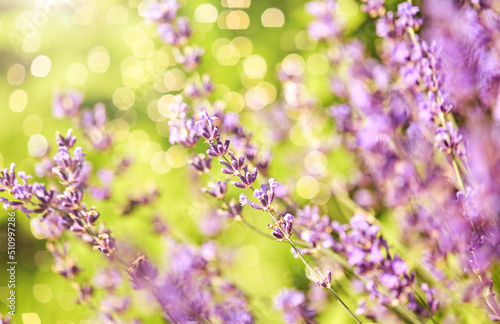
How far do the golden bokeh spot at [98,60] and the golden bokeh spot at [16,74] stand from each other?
227 millimetres

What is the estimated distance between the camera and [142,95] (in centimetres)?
130

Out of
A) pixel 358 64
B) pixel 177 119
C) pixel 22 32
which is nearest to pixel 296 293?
pixel 177 119

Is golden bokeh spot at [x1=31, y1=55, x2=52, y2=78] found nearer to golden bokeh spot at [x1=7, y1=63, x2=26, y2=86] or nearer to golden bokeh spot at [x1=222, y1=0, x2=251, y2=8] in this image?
golden bokeh spot at [x1=7, y1=63, x2=26, y2=86]

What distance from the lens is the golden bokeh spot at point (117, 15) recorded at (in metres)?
1.35

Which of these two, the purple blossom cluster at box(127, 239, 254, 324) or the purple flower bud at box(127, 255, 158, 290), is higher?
the purple flower bud at box(127, 255, 158, 290)

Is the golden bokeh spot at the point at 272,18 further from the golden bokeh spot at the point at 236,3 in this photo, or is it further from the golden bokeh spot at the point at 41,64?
the golden bokeh spot at the point at 41,64

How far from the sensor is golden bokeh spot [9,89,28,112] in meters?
1.34

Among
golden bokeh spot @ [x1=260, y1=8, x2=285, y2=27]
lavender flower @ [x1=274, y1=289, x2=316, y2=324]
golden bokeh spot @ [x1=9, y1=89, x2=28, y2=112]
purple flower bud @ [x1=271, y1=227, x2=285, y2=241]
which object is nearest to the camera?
purple flower bud @ [x1=271, y1=227, x2=285, y2=241]

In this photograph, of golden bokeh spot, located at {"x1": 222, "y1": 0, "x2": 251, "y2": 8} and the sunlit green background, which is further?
golden bokeh spot, located at {"x1": 222, "y1": 0, "x2": 251, "y2": 8}

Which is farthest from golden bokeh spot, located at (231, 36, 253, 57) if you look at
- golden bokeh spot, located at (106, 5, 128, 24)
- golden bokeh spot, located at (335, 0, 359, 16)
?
golden bokeh spot, located at (106, 5, 128, 24)

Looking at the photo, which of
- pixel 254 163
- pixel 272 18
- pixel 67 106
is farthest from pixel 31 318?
pixel 272 18

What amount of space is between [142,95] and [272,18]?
18.0 inches

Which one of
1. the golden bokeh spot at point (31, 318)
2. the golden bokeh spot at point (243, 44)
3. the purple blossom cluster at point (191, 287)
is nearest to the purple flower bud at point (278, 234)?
the purple blossom cluster at point (191, 287)

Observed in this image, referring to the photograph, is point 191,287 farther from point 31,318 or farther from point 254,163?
point 31,318
